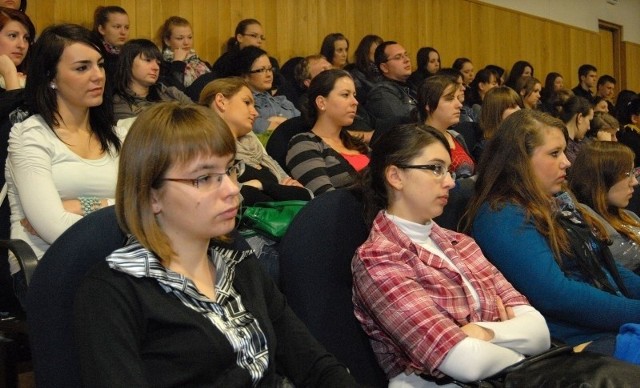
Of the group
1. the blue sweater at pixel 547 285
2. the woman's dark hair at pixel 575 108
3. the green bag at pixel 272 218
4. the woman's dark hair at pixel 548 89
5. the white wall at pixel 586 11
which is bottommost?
the blue sweater at pixel 547 285

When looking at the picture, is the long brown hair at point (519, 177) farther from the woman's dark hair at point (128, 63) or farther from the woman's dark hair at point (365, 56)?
the woman's dark hair at point (365, 56)

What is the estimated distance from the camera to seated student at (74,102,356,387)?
1299mm

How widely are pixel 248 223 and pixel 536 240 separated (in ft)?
2.73

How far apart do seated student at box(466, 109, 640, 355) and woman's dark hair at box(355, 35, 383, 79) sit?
11.5ft

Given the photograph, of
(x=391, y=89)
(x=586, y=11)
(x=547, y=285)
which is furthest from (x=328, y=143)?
(x=586, y=11)

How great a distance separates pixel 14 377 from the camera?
211 cm

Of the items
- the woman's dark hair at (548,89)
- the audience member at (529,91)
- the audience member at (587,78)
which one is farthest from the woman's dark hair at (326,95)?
the audience member at (587,78)

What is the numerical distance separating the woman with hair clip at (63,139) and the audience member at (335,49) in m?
3.47

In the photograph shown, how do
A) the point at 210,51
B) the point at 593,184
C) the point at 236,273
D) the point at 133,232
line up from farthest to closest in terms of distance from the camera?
the point at 210,51
the point at 593,184
the point at 236,273
the point at 133,232

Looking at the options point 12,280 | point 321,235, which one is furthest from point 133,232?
point 12,280

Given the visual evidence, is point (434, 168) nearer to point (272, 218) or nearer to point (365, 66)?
point (272, 218)

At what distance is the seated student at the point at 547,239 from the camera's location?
2.08m

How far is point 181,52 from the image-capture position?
4840 millimetres

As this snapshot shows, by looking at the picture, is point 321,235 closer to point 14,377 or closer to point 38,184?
point 38,184
